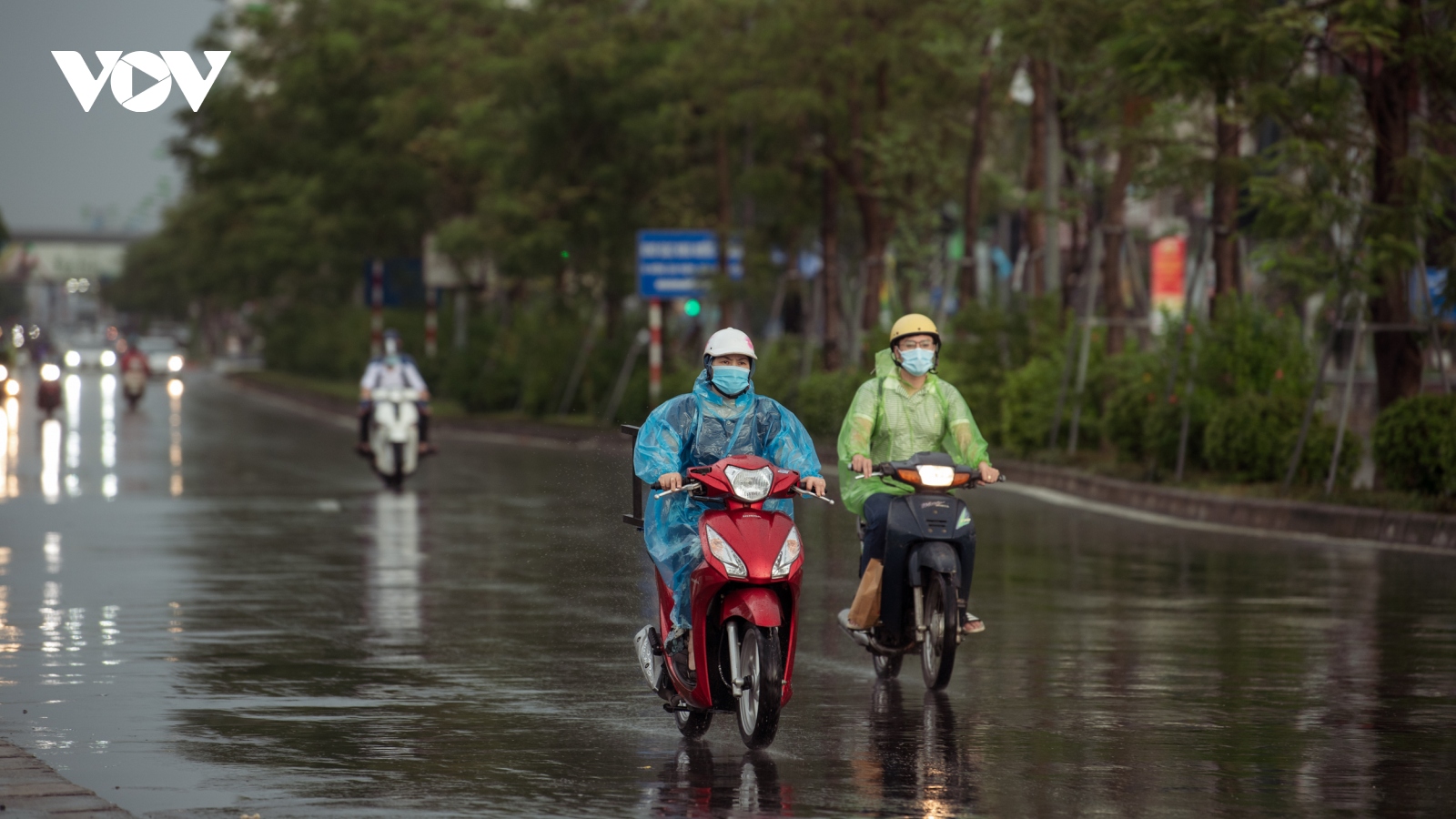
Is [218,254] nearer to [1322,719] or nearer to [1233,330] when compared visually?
[1233,330]

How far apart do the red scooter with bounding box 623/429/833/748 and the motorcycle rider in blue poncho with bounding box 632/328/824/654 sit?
19 cm

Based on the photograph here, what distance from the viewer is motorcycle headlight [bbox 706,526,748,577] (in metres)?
8.09

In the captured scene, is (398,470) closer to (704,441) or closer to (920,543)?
(920,543)

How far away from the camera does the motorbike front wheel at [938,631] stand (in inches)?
387

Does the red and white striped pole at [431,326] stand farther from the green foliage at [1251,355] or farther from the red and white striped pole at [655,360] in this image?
the green foliage at [1251,355]

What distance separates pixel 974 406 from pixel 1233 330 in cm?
711

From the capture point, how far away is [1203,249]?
2397 centimetres

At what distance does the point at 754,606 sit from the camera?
26.5 ft

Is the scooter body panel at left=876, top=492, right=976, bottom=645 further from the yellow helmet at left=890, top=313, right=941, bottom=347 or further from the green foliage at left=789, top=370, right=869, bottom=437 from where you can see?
the green foliage at left=789, top=370, right=869, bottom=437

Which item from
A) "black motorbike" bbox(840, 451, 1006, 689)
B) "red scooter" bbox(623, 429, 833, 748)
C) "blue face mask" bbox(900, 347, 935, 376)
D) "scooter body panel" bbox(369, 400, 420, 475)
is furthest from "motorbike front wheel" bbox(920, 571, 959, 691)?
"scooter body panel" bbox(369, 400, 420, 475)

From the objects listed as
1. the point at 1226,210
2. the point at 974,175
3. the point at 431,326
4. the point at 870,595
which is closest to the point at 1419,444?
the point at 1226,210

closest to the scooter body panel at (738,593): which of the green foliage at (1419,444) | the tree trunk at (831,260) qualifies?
the green foliage at (1419,444)

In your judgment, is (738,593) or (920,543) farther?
(920,543)

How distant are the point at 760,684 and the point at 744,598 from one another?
1.05 feet
